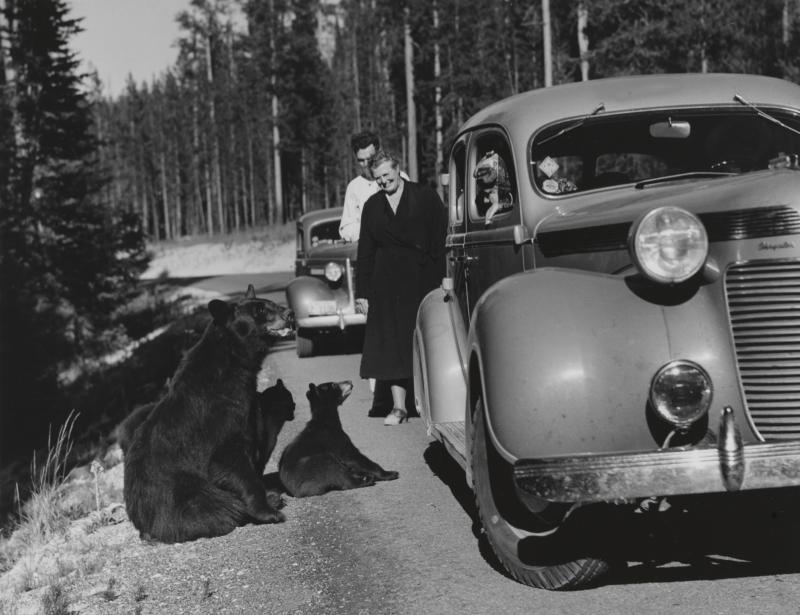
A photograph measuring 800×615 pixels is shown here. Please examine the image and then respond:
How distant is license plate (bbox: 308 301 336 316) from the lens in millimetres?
12805

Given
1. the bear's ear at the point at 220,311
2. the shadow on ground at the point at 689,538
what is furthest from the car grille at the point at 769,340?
the bear's ear at the point at 220,311

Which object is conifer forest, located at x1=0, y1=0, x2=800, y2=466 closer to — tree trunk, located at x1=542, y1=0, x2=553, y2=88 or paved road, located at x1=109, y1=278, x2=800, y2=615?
tree trunk, located at x1=542, y1=0, x2=553, y2=88

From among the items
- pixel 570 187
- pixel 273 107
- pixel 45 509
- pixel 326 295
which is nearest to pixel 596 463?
pixel 570 187

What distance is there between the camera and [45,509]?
22.8 feet

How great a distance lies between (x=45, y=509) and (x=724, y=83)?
533 centimetres

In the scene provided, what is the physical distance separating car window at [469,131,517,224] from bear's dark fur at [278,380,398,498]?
161 centimetres

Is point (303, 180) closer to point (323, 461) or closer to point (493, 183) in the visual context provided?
point (323, 461)

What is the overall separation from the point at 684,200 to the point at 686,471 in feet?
3.93

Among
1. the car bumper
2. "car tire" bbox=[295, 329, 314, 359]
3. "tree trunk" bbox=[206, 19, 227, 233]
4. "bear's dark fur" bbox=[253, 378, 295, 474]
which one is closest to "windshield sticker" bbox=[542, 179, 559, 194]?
"bear's dark fur" bbox=[253, 378, 295, 474]

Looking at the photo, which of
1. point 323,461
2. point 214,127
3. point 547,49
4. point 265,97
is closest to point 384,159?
point 323,461

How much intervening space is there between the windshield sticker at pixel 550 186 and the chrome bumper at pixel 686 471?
1981 mm

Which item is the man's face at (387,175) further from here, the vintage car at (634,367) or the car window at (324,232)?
the car window at (324,232)

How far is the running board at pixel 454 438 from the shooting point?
4.87 metres

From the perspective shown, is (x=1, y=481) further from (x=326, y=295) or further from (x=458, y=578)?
(x=458, y=578)
